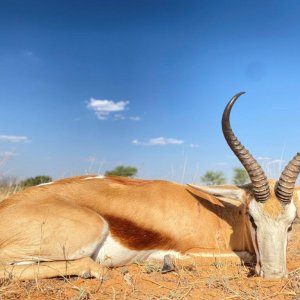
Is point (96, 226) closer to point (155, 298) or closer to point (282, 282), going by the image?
point (155, 298)

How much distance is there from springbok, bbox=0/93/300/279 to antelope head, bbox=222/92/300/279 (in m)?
0.01

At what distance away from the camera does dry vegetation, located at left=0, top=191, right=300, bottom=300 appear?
11.9 ft

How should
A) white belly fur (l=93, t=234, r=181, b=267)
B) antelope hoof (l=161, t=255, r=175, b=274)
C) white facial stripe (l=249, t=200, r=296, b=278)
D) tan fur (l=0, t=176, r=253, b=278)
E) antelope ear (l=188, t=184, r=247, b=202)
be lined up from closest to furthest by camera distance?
white facial stripe (l=249, t=200, r=296, b=278), tan fur (l=0, t=176, r=253, b=278), antelope hoof (l=161, t=255, r=175, b=274), white belly fur (l=93, t=234, r=181, b=267), antelope ear (l=188, t=184, r=247, b=202)

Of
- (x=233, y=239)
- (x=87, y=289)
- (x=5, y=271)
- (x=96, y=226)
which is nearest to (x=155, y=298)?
(x=87, y=289)

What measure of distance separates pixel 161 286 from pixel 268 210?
4.81 ft

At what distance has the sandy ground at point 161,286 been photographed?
3.64 meters

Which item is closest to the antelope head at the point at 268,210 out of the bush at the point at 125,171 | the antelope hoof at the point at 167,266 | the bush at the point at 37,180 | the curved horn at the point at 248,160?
the curved horn at the point at 248,160

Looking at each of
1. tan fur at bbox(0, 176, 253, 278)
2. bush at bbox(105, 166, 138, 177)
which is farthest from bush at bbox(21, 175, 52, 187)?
tan fur at bbox(0, 176, 253, 278)

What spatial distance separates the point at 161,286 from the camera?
3955 millimetres

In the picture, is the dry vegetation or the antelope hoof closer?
the dry vegetation

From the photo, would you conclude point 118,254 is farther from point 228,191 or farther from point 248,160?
point 248,160

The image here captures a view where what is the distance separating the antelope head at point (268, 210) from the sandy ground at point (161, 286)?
22cm

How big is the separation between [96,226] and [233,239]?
1902 millimetres

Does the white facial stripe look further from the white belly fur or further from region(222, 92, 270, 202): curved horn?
the white belly fur
